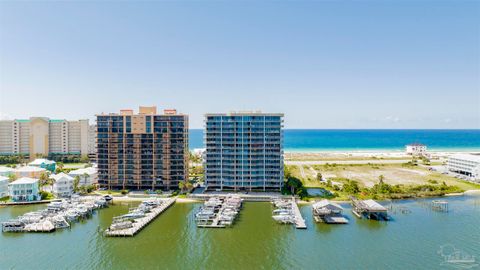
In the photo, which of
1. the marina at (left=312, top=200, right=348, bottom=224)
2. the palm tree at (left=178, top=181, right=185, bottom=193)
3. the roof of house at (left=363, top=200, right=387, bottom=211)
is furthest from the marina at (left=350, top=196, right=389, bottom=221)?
the palm tree at (left=178, top=181, right=185, bottom=193)

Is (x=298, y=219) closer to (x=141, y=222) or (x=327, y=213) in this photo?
(x=327, y=213)

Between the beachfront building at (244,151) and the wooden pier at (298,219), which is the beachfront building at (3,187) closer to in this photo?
the beachfront building at (244,151)

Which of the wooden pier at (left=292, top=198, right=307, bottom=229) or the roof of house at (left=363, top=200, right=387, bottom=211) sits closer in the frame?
the wooden pier at (left=292, top=198, right=307, bottom=229)

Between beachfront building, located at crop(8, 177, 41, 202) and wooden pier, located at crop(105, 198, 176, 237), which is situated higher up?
beachfront building, located at crop(8, 177, 41, 202)

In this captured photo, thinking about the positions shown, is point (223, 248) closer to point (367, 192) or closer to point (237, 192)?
point (237, 192)

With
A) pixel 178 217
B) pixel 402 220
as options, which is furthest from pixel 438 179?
pixel 178 217

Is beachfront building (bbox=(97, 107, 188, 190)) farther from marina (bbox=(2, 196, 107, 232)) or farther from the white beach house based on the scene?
the white beach house
